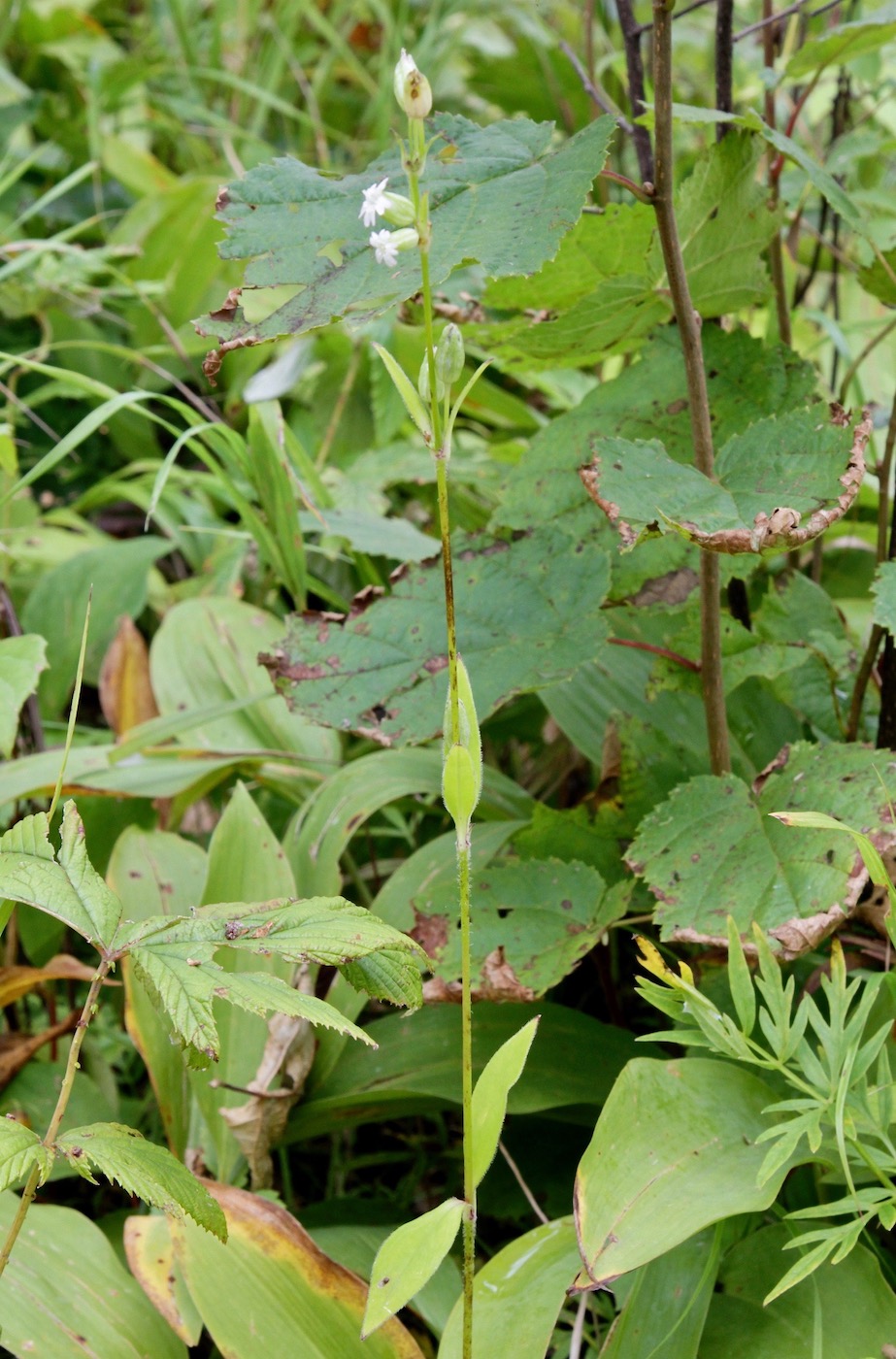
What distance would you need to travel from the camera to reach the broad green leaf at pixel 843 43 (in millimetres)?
941

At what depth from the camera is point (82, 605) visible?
5.14 ft

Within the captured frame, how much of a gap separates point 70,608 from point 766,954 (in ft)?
3.88

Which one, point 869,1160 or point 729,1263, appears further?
point 729,1263

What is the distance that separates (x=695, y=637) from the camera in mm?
942

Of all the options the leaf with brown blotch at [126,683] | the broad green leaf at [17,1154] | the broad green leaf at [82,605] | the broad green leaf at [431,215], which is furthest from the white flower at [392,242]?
the broad green leaf at [82,605]

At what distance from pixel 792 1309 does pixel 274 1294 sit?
1.10 feet

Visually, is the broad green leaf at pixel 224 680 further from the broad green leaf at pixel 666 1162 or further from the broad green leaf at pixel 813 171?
the broad green leaf at pixel 813 171

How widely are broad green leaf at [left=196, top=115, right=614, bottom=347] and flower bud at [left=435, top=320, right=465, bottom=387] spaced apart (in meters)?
0.13

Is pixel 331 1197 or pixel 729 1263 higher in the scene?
pixel 729 1263

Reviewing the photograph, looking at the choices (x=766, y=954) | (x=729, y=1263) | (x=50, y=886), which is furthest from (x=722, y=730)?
(x=50, y=886)

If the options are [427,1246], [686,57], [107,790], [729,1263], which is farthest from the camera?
[686,57]

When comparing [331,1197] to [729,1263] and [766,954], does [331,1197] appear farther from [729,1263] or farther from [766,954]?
[766,954]

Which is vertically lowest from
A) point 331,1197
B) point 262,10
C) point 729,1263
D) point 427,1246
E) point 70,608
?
point 331,1197

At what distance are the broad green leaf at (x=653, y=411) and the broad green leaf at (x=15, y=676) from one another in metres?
0.43
